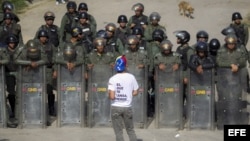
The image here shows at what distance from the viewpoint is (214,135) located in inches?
619

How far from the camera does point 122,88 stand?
13555 mm

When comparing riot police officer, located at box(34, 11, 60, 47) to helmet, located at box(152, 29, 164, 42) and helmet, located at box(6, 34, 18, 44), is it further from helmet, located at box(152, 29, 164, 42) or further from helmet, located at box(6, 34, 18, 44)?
helmet, located at box(152, 29, 164, 42)

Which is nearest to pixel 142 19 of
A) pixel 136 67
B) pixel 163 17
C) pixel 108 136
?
pixel 136 67

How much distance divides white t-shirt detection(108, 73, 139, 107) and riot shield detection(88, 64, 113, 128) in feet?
7.96

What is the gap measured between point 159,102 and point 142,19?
3349 mm

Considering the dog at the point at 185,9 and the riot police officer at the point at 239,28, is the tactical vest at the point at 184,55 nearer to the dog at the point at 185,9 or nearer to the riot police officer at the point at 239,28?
the riot police officer at the point at 239,28

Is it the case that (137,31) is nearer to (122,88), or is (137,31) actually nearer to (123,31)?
(123,31)

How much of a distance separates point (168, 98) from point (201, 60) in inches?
42.2

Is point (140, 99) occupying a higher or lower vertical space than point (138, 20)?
lower

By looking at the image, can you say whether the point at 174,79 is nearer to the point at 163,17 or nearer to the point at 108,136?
the point at 108,136

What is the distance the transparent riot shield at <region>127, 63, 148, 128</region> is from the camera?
1608 cm

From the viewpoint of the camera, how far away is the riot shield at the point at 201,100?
1597 cm

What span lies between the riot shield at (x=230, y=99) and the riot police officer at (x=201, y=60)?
10.1 inches

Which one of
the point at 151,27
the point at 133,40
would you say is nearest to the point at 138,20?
the point at 151,27
